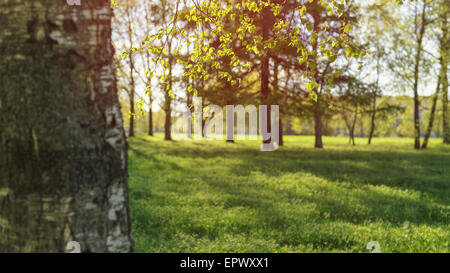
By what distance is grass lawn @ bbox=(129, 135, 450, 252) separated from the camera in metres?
5.96

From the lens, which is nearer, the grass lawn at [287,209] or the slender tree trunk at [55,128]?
the slender tree trunk at [55,128]

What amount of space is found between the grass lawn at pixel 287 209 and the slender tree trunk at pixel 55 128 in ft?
10.5

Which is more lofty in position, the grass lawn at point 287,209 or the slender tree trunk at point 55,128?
the slender tree trunk at point 55,128

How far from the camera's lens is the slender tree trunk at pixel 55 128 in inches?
89.1

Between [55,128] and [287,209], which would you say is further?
[287,209]

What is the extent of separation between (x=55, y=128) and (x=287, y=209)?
6.65 m

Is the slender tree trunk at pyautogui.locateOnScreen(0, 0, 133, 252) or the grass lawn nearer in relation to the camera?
the slender tree trunk at pyautogui.locateOnScreen(0, 0, 133, 252)

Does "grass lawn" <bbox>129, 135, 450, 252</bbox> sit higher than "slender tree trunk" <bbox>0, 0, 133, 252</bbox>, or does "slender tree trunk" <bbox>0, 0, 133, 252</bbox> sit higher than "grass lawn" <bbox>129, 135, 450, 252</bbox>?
"slender tree trunk" <bbox>0, 0, 133, 252</bbox>

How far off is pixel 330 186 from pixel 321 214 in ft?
10.4

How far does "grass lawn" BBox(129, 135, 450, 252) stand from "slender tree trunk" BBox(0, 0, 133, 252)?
320 centimetres

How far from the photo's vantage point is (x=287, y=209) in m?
8.09

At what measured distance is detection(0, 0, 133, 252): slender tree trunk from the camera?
2.26m

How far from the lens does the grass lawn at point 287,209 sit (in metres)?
5.96
